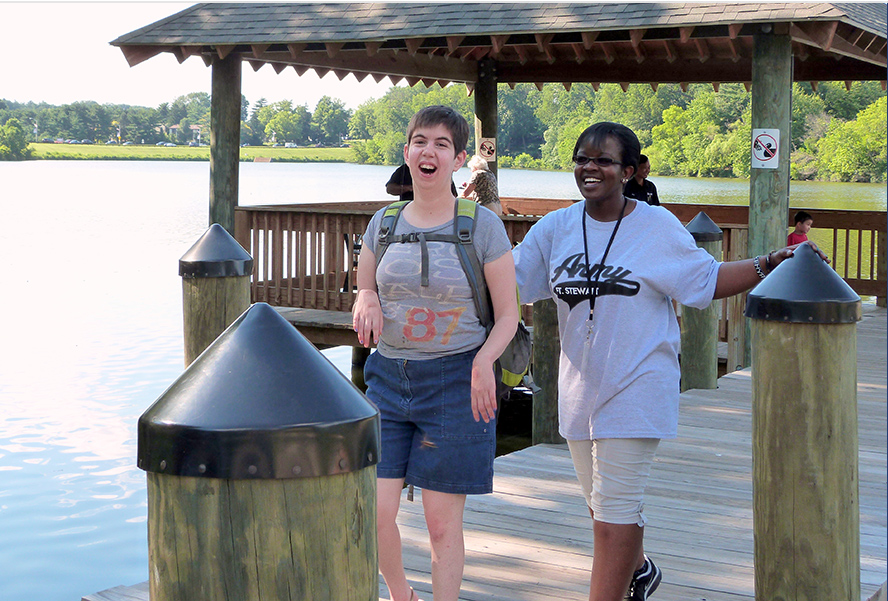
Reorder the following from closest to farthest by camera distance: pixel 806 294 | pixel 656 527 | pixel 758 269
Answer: pixel 806 294 < pixel 758 269 < pixel 656 527

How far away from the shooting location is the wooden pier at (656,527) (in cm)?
385

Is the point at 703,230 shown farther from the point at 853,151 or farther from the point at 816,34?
the point at 853,151

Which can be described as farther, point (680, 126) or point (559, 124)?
point (559, 124)

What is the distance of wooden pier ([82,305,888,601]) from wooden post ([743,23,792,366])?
3.40 meters

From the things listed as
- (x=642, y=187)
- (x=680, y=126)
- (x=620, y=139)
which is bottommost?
(x=620, y=139)

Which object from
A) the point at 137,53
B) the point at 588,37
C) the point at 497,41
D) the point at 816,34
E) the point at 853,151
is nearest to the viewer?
the point at 816,34

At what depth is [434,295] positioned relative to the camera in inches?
119

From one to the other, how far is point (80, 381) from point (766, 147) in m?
11.0

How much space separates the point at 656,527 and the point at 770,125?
5.95 meters

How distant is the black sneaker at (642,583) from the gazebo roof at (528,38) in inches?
264

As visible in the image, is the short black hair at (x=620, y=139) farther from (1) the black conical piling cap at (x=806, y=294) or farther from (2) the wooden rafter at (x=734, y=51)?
(2) the wooden rafter at (x=734, y=51)

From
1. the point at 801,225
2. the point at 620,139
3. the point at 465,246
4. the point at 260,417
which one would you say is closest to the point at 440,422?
the point at 465,246

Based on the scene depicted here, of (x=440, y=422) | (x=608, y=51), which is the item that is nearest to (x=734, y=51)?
(x=608, y=51)

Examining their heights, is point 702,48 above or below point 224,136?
above
